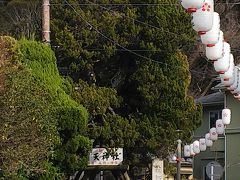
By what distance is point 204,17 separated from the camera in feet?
45.5

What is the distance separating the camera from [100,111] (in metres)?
26.3

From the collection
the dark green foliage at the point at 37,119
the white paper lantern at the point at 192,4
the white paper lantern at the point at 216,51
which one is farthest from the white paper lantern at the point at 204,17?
the dark green foliage at the point at 37,119

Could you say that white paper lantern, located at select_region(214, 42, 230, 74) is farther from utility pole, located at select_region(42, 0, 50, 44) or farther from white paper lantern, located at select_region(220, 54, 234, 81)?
utility pole, located at select_region(42, 0, 50, 44)

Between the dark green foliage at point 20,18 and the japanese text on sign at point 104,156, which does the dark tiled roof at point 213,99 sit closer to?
the dark green foliage at point 20,18

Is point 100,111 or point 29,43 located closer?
point 29,43

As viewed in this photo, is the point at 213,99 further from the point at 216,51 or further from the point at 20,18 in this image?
the point at 216,51

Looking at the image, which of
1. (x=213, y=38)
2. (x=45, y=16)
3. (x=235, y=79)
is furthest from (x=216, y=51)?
(x=45, y=16)

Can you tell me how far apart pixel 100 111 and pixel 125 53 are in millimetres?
3447

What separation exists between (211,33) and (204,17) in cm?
86

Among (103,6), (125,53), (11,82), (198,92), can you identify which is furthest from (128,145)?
(198,92)

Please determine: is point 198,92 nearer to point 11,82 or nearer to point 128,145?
point 128,145

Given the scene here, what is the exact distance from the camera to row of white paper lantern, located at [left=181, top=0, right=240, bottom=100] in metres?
13.7

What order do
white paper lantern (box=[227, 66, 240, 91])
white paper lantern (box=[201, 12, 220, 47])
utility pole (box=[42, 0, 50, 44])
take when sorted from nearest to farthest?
white paper lantern (box=[201, 12, 220, 47]) < white paper lantern (box=[227, 66, 240, 91]) < utility pole (box=[42, 0, 50, 44])

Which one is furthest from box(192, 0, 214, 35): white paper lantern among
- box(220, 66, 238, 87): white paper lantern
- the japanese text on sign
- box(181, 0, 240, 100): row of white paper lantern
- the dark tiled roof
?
the dark tiled roof
